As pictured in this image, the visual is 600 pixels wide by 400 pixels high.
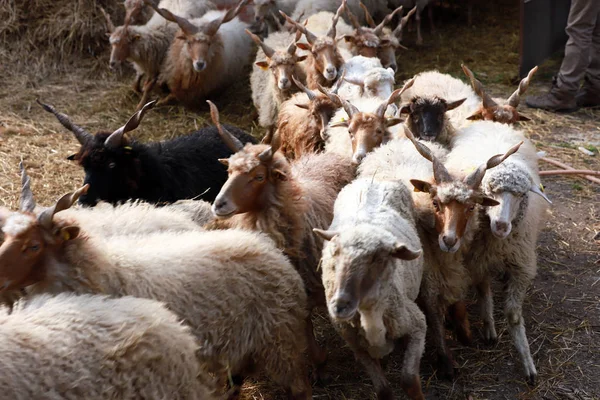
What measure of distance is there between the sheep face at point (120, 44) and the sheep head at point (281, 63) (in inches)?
78.7

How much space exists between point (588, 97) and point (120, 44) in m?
6.03

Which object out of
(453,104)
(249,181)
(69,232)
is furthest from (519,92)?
(69,232)

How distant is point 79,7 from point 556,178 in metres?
7.15

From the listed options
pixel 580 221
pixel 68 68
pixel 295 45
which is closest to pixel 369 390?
pixel 580 221

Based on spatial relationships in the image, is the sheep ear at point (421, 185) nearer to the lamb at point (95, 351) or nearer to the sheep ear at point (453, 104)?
the sheep ear at point (453, 104)

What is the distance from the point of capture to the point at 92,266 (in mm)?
3422

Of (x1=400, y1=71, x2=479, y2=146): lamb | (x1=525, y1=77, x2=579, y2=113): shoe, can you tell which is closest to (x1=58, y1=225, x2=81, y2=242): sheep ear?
(x1=400, y1=71, x2=479, y2=146): lamb

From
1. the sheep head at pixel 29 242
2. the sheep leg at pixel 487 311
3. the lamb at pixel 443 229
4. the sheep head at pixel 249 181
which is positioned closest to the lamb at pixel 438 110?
the lamb at pixel 443 229

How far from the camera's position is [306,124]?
620cm

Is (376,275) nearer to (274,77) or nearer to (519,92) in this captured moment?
(519,92)

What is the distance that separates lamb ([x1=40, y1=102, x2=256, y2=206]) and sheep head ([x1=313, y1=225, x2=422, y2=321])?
1978mm

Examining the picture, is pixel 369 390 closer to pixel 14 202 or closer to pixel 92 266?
pixel 92 266

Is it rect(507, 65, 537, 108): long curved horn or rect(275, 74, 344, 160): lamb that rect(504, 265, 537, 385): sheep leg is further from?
rect(275, 74, 344, 160): lamb

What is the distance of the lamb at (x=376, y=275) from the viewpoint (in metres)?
3.45
